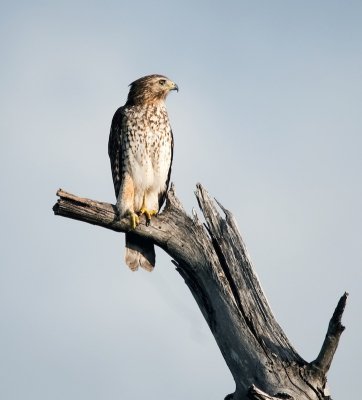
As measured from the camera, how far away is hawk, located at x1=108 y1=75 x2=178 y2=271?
7.71 m

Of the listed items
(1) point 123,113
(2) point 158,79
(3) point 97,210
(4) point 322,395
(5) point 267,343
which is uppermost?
(2) point 158,79

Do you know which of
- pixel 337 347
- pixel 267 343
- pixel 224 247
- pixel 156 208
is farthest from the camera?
pixel 156 208

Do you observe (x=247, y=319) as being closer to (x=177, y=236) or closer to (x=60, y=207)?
(x=177, y=236)

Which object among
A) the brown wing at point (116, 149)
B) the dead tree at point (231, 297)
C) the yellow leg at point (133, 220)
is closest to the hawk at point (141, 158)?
the brown wing at point (116, 149)

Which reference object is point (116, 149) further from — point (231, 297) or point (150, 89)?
point (231, 297)

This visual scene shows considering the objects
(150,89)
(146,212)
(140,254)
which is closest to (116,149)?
(150,89)

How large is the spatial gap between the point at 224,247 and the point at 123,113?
263cm

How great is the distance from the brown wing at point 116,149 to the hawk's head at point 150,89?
317 mm

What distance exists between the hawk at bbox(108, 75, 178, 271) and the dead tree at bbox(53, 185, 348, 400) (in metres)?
0.70

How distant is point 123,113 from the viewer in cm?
839

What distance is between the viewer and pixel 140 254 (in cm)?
771

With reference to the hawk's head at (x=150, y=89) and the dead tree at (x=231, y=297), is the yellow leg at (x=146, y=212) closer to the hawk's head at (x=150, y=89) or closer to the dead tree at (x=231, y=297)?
the dead tree at (x=231, y=297)

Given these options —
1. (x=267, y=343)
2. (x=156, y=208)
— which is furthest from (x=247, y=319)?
(x=156, y=208)

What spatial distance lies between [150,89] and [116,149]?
3.01ft
